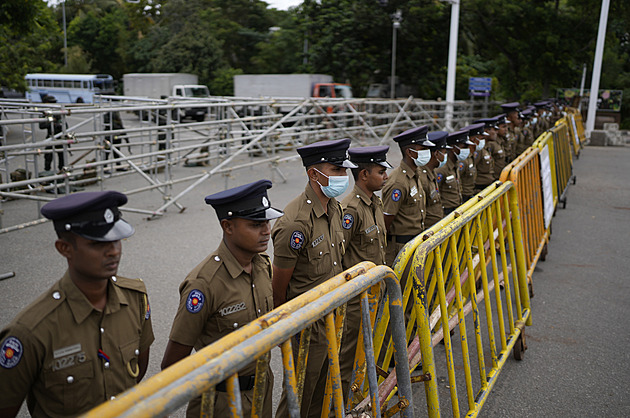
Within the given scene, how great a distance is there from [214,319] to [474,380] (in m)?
2.55

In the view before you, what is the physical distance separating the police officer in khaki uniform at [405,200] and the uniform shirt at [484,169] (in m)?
3.68

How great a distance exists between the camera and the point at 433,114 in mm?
22172

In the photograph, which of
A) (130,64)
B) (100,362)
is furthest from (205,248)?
(130,64)

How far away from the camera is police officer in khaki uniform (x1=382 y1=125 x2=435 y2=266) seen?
15.8 ft

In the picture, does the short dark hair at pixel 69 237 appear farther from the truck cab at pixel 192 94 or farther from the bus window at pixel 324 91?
the truck cab at pixel 192 94

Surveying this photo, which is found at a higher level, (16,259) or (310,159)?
(310,159)

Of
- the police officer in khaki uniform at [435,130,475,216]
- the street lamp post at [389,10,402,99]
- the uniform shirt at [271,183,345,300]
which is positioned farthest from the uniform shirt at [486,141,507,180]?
the street lamp post at [389,10,402,99]

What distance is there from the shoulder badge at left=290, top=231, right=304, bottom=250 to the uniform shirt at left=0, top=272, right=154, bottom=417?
1249 millimetres

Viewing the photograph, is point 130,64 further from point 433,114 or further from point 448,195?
point 448,195

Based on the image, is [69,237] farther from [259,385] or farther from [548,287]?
[548,287]

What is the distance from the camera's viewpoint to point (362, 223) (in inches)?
151

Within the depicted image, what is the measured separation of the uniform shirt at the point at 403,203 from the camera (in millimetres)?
4805

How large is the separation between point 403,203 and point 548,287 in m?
2.60

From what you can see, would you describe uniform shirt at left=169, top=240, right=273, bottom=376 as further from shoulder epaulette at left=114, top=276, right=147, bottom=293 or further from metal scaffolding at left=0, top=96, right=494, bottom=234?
metal scaffolding at left=0, top=96, right=494, bottom=234
